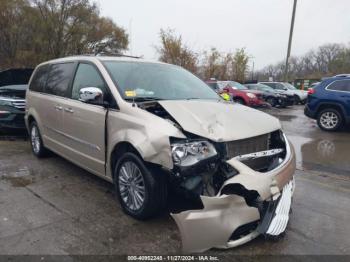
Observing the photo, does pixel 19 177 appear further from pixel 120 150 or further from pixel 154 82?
pixel 154 82

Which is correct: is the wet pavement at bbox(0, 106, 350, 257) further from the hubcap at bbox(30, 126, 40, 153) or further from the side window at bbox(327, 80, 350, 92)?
the side window at bbox(327, 80, 350, 92)

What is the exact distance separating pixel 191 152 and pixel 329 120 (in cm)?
842

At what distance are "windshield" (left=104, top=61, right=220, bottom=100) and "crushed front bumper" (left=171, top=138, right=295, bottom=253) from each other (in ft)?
4.87

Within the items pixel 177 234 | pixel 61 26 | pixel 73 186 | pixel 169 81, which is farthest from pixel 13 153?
pixel 61 26

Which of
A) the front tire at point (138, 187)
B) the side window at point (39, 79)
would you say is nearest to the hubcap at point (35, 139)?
the side window at point (39, 79)

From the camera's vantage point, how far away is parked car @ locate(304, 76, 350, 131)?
9.64 meters

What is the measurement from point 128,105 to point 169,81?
101 centimetres

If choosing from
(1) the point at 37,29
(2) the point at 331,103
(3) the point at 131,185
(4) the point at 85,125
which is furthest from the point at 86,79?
(1) the point at 37,29

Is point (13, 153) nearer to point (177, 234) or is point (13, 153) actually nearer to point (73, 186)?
point (73, 186)

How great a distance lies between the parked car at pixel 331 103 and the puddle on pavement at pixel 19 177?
8.43 m

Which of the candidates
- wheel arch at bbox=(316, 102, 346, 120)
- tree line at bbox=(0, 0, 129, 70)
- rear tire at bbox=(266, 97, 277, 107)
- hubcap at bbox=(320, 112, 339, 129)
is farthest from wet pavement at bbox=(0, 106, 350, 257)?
tree line at bbox=(0, 0, 129, 70)

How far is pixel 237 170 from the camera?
2.95 metres

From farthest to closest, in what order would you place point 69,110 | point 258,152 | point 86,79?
point 69,110 → point 86,79 → point 258,152

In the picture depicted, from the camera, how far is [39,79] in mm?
5906
